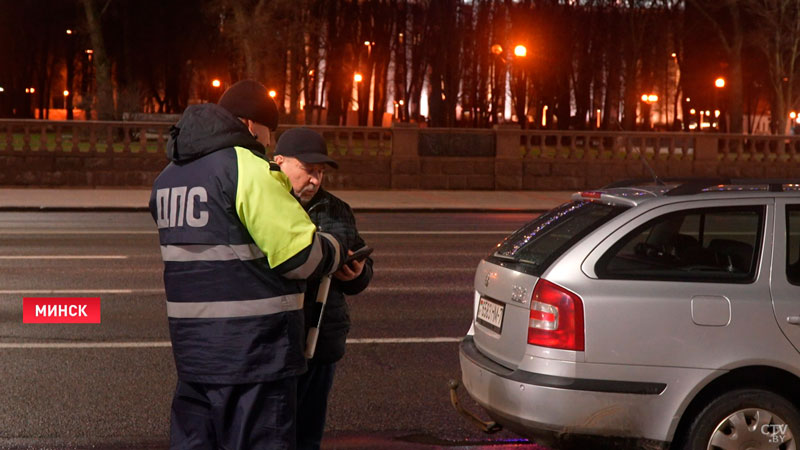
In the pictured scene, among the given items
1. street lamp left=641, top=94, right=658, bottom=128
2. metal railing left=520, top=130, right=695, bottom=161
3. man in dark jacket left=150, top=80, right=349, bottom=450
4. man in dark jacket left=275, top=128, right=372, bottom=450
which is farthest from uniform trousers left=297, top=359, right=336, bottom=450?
street lamp left=641, top=94, right=658, bottom=128

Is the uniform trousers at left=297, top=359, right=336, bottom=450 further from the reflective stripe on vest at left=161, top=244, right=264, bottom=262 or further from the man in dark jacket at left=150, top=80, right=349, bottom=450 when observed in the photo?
the reflective stripe on vest at left=161, top=244, right=264, bottom=262

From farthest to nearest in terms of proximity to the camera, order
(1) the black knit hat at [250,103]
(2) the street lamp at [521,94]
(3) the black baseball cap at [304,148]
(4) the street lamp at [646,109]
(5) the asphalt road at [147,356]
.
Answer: (4) the street lamp at [646,109] < (2) the street lamp at [521,94] < (5) the asphalt road at [147,356] < (3) the black baseball cap at [304,148] < (1) the black knit hat at [250,103]

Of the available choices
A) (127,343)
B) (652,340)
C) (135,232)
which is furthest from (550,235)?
(135,232)

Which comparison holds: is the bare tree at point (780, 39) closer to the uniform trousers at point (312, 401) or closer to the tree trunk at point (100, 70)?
the tree trunk at point (100, 70)

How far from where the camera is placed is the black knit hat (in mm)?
4129

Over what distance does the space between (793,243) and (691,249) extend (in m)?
0.54

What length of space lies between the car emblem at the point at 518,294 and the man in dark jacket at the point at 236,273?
1.52 metres

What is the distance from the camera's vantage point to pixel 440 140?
2877 centimetres

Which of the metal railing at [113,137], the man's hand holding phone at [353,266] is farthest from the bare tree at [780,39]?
the man's hand holding phone at [353,266]

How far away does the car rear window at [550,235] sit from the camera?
5.26 m

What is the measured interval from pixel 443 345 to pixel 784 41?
4242 centimetres

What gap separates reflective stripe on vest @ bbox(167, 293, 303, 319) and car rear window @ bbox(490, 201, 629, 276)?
5.66ft

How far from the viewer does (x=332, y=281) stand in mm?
4750

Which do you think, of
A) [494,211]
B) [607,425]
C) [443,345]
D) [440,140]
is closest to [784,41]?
[440,140]
